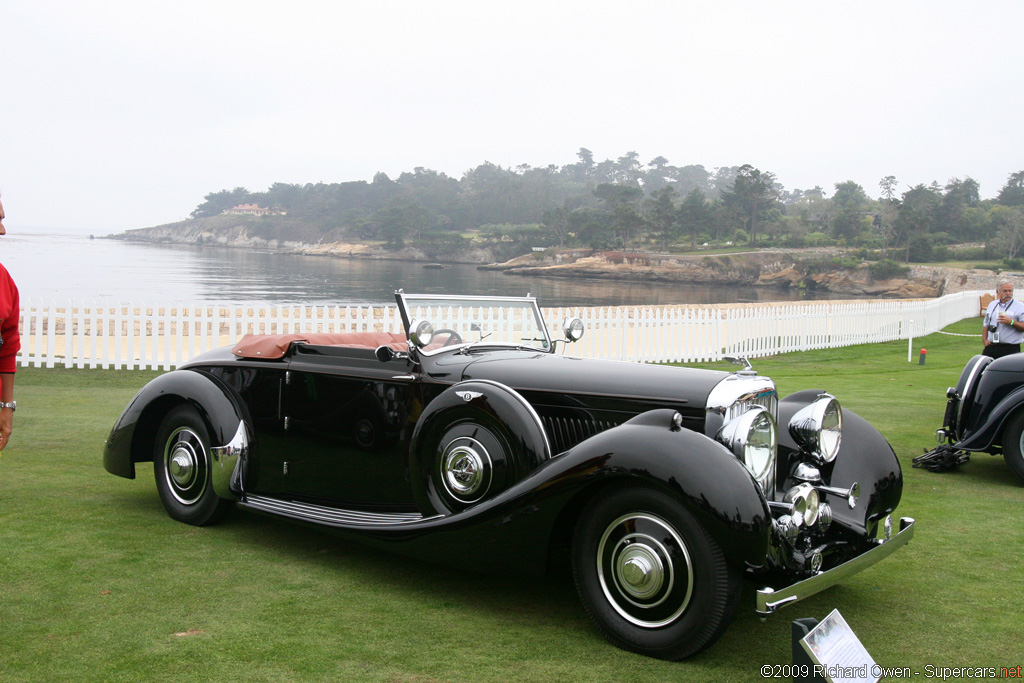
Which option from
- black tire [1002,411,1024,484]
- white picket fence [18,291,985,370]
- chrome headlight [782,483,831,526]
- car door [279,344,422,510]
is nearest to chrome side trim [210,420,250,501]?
car door [279,344,422,510]

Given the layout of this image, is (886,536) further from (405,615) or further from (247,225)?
(247,225)

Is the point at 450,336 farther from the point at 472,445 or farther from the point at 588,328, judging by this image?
the point at 588,328

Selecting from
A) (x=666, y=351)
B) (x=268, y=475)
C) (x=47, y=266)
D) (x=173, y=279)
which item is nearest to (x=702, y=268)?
(x=173, y=279)

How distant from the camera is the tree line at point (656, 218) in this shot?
3553 inches

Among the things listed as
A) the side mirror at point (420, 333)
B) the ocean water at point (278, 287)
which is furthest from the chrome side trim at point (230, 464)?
the ocean water at point (278, 287)

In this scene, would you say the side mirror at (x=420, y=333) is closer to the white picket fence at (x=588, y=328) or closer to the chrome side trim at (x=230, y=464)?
the chrome side trim at (x=230, y=464)

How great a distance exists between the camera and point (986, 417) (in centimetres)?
708

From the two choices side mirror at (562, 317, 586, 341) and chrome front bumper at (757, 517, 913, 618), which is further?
→ side mirror at (562, 317, 586, 341)

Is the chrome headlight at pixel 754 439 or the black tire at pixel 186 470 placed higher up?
the chrome headlight at pixel 754 439

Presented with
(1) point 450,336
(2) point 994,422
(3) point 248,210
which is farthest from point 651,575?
(3) point 248,210

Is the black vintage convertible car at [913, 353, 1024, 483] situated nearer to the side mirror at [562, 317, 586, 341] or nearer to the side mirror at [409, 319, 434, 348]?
the side mirror at [562, 317, 586, 341]

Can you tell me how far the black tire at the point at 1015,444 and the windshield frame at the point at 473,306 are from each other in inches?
168

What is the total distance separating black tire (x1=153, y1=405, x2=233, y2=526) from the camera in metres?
5.29

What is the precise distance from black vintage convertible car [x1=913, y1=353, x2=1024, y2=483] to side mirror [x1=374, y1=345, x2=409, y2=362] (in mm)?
5177
